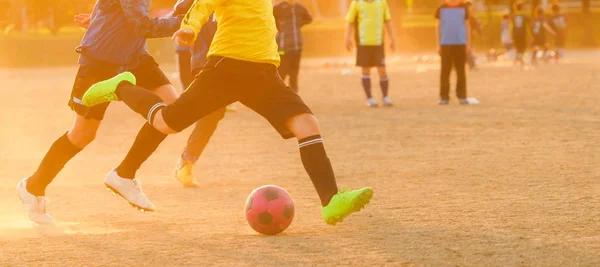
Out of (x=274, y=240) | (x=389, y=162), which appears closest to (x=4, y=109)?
(x=389, y=162)

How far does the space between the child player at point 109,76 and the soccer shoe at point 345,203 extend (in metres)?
1.42

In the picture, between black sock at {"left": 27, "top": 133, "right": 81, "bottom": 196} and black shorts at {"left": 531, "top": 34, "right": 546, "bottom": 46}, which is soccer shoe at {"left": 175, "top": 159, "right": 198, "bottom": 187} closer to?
black sock at {"left": 27, "top": 133, "right": 81, "bottom": 196}

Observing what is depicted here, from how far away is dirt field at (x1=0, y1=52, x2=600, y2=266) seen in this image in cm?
645

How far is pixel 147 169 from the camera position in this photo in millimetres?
11281

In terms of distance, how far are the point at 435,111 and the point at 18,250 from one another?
11.2m

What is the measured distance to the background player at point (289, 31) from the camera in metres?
17.6

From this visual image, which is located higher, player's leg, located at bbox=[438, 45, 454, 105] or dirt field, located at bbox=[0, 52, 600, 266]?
dirt field, located at bbox=[0, 52, 600, 266]

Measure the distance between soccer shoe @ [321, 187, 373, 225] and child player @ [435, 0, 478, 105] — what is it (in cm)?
1217

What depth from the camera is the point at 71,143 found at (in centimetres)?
786

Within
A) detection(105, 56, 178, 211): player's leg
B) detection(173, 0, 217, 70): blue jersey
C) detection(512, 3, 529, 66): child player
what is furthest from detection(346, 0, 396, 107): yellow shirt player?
detection(512, 3, 529, 66): child player

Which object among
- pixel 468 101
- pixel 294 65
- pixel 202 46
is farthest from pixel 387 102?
pixel 202 46

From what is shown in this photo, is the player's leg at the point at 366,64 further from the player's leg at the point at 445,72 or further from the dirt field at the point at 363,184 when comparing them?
the player's leg at the point at 445,72

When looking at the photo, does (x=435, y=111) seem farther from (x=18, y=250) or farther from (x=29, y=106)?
(x=18, y=250)

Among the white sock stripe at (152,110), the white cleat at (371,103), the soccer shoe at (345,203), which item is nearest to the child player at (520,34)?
the white cleat at (371,103)
